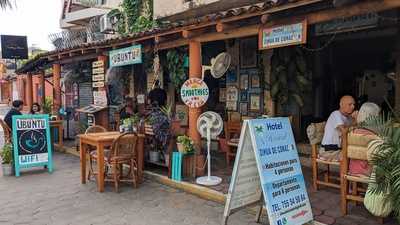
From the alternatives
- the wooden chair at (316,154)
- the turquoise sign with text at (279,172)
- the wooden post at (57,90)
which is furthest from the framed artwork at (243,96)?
the wooden post at (57,90)

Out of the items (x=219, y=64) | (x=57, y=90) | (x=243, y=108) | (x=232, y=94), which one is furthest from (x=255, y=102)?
(x=57, y=90)

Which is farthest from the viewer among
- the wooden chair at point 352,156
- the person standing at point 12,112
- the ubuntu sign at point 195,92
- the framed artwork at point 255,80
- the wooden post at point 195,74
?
the framed artwork at point 255,80

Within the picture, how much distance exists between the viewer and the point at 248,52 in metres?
9.04

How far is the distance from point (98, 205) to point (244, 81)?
4.89 metres

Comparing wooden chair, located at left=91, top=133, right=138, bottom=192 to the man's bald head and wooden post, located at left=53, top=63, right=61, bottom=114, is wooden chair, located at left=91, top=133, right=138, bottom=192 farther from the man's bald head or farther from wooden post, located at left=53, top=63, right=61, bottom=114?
wooden post, located at left=53, top=63, right=61, bottom=114

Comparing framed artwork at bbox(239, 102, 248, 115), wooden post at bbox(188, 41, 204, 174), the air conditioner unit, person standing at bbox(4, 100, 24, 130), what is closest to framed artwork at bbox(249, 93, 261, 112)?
framed artwork at bbox(239, 102, 248, 115)

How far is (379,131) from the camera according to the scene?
14.3ft

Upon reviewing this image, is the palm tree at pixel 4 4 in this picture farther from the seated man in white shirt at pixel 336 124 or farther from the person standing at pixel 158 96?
the seated man in white shirt at pixel 336 124

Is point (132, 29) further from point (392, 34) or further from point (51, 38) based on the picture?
point (51, 38)

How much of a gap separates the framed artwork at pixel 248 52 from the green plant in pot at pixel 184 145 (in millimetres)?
3069

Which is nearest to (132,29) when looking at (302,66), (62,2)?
(302,66)

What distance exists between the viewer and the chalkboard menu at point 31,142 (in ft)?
25.2

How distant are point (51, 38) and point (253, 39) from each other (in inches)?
631

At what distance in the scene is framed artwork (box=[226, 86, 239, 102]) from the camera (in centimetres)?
942
